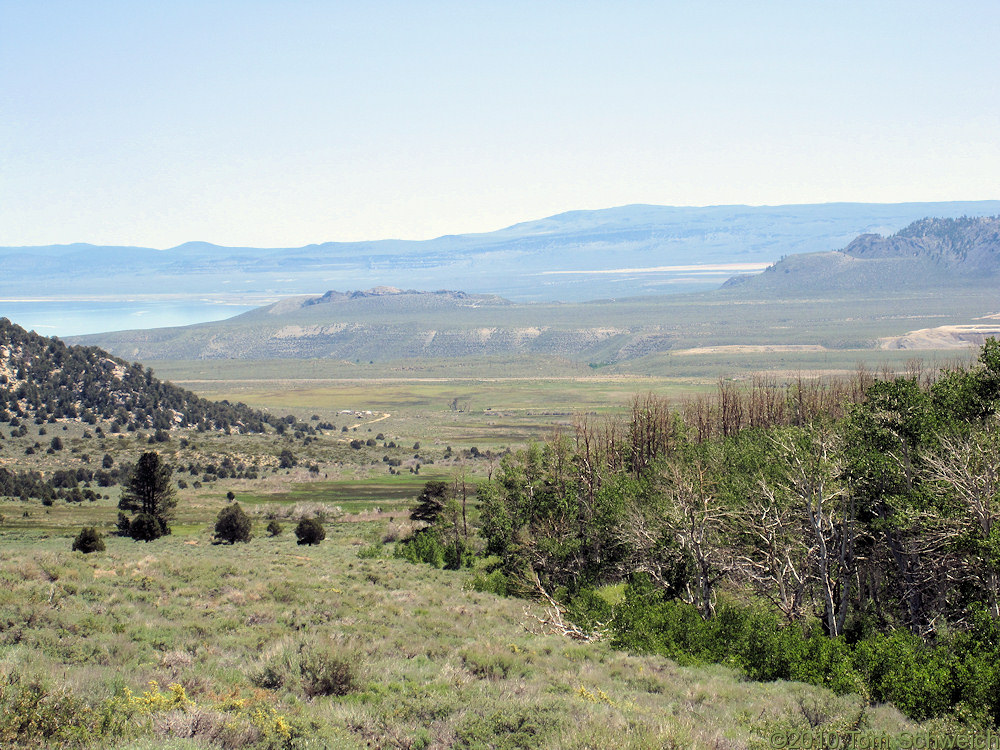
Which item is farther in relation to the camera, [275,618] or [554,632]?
[554,632]

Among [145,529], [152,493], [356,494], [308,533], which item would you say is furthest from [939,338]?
[145,529]

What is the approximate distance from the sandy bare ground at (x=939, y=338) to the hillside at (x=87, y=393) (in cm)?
14405

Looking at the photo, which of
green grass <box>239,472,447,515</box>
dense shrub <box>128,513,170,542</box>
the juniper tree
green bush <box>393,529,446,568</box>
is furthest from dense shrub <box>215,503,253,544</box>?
green grass <box>239,472,447,515</box>

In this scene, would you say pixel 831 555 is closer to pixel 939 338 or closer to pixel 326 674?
pixel 326 674

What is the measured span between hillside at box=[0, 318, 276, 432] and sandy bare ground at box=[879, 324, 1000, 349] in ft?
473

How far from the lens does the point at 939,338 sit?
189 meters

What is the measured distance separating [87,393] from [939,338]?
176 m

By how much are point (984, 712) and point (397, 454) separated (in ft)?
266

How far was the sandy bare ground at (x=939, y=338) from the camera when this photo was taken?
180962mm

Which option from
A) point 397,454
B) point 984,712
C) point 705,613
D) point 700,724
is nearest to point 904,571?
point 705,613

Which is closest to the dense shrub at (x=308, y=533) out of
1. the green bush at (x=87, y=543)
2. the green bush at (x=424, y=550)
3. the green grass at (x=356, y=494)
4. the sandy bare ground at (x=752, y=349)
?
the green bush at (x=424, y=550)

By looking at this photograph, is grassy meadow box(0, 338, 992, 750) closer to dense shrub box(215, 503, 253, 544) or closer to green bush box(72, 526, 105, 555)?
dense shrub box(215, 503, 253, 544)

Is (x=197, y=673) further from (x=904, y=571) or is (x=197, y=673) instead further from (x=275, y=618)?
(x=904, y=571)

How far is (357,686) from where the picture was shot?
1527cm
